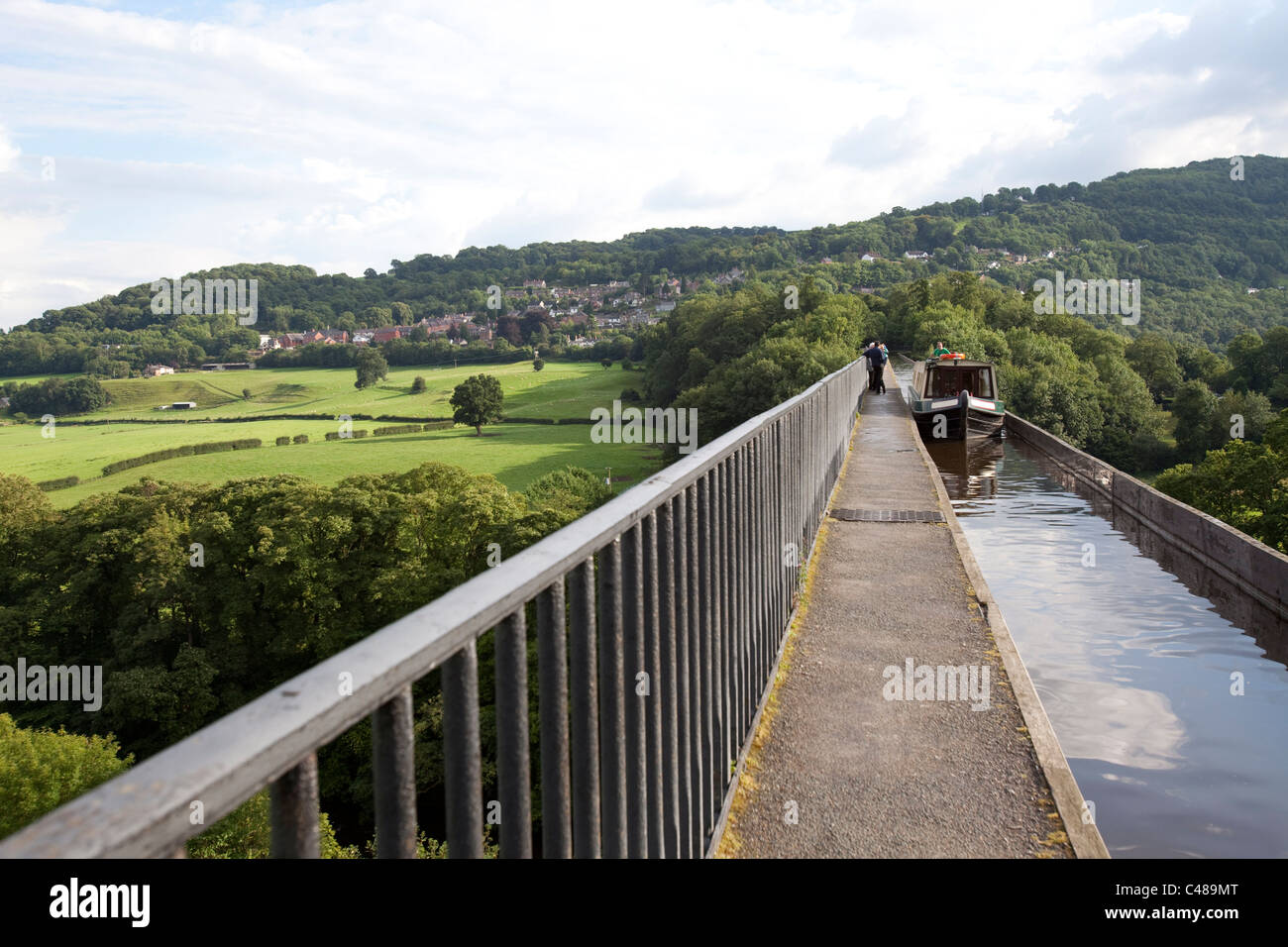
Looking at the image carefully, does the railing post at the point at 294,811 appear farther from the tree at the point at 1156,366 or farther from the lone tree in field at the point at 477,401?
the lone tree in field at the point at 477,401

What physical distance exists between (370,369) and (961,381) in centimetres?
12811

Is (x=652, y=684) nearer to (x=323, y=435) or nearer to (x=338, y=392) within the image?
(x=323, y=435)

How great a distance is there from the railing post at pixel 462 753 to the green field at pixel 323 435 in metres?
74.4

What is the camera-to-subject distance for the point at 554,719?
1973 mm

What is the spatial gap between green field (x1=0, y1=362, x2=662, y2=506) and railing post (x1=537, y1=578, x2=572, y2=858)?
2912 inches

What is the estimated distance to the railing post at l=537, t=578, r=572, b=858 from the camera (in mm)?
1914

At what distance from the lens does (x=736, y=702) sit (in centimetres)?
417

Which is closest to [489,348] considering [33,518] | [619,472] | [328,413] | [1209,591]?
[328,413]

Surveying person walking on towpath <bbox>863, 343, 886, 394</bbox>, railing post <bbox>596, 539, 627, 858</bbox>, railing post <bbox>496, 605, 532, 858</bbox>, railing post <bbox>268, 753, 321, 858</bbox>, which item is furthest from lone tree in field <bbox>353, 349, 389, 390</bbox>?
railing post <bbox>268, 753, 321, 858</bbox>

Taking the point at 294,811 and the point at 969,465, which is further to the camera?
the point at 969,465

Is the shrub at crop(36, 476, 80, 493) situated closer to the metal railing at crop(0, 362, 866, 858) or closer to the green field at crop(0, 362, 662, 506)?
the green field at crop(0, 362, 662, 506)

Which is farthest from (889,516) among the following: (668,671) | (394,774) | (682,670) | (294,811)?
(294,811)
